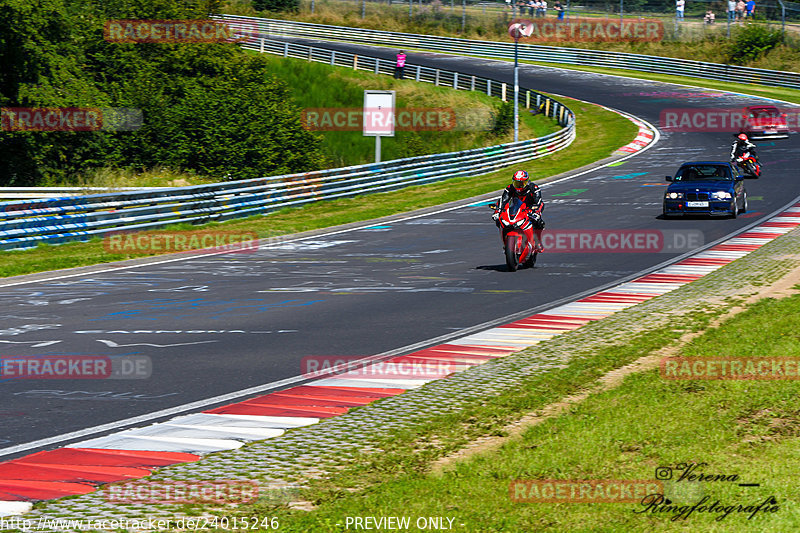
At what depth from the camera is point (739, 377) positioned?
8.53 metres

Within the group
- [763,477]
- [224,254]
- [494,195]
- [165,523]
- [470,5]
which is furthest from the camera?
[470,5]

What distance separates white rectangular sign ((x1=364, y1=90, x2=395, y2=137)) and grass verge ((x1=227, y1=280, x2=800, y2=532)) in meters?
25.4

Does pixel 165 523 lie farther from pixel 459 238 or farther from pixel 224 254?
pixel 459 238

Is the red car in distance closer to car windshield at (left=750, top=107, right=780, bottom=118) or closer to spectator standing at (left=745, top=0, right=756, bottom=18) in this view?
car windshield at (left=750, top=107, right=780, bottom=118)

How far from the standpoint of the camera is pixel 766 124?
4581cm

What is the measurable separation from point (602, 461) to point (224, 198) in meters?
21.4

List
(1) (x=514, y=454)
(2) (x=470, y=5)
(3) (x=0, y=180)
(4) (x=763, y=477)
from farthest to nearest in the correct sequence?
(2) (x=470, y=5) < (3) (x=0, y=180) < (1) (x=514, y=454) < (4) (x=763, y=477)

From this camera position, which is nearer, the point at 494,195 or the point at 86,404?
the point at 86,404

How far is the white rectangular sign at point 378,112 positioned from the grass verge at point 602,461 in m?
25.4

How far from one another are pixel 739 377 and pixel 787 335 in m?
2.15

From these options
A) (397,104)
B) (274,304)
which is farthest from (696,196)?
(397,104)

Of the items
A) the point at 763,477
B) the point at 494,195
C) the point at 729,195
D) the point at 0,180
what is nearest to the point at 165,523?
the point at 763,477

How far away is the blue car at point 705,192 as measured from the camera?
24953 millimetres

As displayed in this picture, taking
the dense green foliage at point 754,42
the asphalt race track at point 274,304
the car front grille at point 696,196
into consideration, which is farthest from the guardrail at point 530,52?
the car front grille at point 696,196
